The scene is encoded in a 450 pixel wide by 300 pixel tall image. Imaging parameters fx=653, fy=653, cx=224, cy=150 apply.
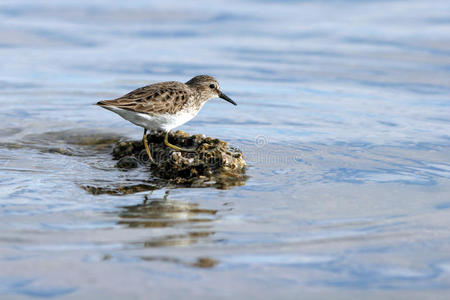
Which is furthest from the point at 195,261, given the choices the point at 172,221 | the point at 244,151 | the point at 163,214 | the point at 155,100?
the point at 244,151

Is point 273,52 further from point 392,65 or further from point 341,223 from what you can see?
point 341,223

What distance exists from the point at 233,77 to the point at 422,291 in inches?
328

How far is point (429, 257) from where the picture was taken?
4914 millimetres

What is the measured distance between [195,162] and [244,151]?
3.53ft

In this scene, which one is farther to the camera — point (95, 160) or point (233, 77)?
point (233, 77)

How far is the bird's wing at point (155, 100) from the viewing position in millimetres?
7602

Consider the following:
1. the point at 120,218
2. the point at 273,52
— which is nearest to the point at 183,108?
the point at 120,218

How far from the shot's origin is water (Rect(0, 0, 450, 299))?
4.62 metres

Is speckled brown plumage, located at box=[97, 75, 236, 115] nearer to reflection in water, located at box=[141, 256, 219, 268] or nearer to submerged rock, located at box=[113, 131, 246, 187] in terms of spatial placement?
submerged rock, located at box=[113, 131, 246, 187]

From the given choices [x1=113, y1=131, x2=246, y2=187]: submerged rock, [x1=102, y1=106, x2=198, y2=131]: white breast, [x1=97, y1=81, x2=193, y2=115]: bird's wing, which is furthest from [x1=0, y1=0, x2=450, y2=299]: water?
[x1=97, y1=81, x2=193, y2=115]: bird's wing

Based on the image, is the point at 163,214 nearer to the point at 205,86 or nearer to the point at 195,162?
the point at 195,162

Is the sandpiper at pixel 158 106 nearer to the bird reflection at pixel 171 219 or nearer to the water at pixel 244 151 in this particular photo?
the water at pixel 244 151

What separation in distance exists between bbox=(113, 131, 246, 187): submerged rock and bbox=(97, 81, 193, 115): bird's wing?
0.52m

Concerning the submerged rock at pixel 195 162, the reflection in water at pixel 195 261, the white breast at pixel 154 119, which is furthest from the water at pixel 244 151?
the white breast at pixel 154 119
